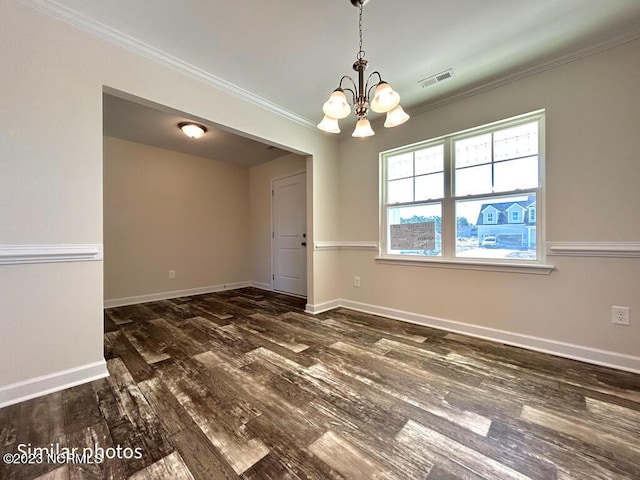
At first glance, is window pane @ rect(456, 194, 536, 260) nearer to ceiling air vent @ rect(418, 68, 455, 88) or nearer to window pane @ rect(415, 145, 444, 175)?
window pane @ rect(415, 145, 444, 175)

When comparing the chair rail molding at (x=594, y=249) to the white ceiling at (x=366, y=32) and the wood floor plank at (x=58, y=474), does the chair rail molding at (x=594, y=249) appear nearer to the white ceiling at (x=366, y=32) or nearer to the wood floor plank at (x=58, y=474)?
the white ceiling at (x=366, y=32)

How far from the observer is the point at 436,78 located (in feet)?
8.04

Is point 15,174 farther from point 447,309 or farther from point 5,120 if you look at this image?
point 447,309

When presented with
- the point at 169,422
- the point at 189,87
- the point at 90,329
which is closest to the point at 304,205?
the point at 189,87

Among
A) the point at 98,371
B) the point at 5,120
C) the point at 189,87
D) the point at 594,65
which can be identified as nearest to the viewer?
the point at 5,120

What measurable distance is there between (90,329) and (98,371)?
308mm

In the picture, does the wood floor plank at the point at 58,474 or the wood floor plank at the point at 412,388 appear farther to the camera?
the wood floor plank at the point at 412,388

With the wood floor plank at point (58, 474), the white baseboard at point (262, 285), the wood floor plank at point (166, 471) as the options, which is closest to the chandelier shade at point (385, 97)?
the wood floor plank at point (166, 471)

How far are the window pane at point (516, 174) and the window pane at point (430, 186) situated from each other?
52cm

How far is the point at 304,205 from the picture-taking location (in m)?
4.39

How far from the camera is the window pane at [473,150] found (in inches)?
103

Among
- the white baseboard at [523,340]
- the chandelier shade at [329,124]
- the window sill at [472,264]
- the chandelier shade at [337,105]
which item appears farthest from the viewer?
the window sill at [472,264]

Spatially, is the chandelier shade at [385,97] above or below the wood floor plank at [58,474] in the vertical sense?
above

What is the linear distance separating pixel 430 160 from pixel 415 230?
2.75 feet
